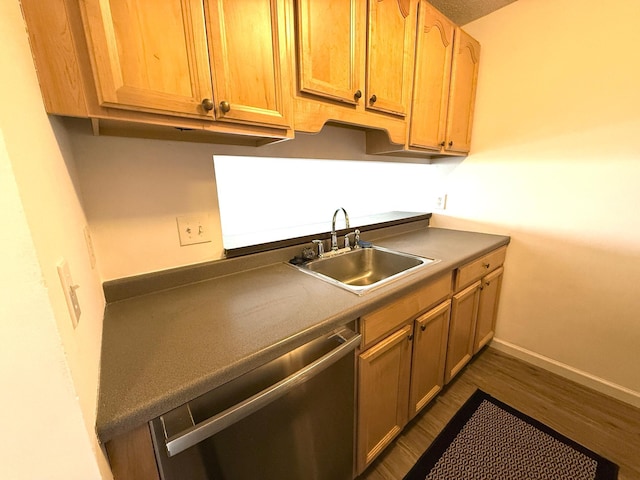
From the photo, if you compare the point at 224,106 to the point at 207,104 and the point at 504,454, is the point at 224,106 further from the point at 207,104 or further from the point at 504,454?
the point at 504,454

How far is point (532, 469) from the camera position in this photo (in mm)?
1134

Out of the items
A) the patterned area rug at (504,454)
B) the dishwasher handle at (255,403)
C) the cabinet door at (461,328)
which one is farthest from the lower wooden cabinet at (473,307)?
the dishwasher handle at (255,403)

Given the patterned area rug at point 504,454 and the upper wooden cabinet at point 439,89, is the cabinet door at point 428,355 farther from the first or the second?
the upper wooden cabinet at point 439,89

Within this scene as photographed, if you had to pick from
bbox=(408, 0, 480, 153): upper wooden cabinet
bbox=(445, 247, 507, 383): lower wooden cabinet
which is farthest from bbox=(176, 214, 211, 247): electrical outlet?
bbox=(445, 247, 507, 383): lower wooden cabinet

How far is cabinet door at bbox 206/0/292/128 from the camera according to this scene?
76cm

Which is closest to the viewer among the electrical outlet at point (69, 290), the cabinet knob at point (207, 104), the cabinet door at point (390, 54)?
the electrical outlet at point (69, 290)

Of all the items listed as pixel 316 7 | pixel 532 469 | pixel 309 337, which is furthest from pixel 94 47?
pixel 532 469

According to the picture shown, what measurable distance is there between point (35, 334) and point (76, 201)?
1.83 ft

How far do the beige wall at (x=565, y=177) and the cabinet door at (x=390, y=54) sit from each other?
2.67 ft

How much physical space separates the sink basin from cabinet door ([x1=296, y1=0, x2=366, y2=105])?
77 cm

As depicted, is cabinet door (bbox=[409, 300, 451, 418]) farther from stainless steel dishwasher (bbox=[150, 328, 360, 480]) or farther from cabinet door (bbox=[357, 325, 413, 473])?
stainless steel dishwasher (bbox=[150, 328, 360, 480])

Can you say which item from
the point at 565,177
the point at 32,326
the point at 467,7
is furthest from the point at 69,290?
the point at 467,7

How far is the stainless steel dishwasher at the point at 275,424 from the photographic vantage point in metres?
0.55

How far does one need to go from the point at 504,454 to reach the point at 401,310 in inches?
35.4
